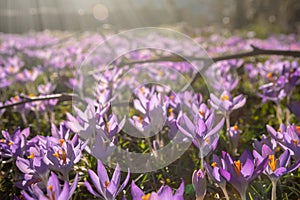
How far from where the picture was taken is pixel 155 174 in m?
1.49

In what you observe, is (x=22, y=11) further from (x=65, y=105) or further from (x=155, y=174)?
(x=155, y=174)

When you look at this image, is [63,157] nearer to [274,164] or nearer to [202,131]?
[202,131]

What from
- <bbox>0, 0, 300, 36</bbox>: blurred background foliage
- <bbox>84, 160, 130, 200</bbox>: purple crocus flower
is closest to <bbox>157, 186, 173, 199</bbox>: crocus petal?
<bbox>84, 160, 130, 200</bbox>: purple crocus flower

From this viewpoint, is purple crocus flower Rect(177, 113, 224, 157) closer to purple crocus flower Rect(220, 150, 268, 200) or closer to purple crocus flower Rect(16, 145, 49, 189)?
purple crocus flower Rect(220, 150, 268, 200)

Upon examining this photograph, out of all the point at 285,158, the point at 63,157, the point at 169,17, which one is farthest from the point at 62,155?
the point at 169,17

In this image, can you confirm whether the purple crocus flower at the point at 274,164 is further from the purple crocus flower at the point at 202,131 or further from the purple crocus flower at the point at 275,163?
the purple crocus flower at the point at 202,131

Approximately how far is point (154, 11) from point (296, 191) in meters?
22.2

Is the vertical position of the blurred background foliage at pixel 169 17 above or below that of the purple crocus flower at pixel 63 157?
above

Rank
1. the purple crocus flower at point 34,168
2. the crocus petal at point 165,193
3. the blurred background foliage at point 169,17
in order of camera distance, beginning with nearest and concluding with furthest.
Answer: the crocus petal at point 165,193 < the purple crocus flower at point 34,168 < the blurred background foliage at point 169,17

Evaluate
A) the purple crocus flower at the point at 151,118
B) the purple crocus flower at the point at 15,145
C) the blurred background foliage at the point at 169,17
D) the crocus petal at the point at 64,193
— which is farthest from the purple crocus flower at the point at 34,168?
the blurred background foliage at the point at 169,17

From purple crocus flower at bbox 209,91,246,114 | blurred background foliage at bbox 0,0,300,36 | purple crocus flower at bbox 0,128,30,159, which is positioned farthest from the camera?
blurred background foliage at bbox 0,0,300,36

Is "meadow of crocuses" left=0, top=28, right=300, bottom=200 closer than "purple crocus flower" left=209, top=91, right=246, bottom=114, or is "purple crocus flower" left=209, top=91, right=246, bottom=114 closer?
"meadow of crocuses" left=0, top=28, right=300, bottom=200

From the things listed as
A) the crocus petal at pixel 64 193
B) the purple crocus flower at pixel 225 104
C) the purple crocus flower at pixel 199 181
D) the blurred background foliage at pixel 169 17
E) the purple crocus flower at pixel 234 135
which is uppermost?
the blurred background foliage at pixel 169 17

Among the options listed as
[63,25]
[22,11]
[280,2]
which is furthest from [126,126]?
[22,11]
